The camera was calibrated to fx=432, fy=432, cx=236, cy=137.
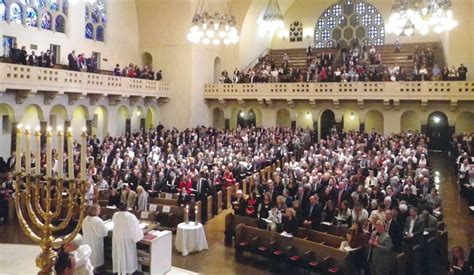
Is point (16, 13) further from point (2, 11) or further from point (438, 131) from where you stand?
point (438, 131)

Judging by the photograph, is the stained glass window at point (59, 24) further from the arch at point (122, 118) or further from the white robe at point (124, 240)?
the white robe at point (124, 240)

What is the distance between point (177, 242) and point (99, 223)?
7.17ft

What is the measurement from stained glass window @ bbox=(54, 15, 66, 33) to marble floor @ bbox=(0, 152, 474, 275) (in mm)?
13876

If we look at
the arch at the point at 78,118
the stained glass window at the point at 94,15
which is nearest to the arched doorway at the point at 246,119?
the arch at the point at 78,118

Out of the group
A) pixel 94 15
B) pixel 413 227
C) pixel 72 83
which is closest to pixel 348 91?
pixel 72 83

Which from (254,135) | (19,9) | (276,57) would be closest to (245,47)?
(276,57)

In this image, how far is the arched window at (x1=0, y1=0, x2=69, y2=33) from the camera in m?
20.0

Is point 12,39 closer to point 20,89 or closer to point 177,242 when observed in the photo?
point 20,89

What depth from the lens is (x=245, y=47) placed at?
29.7 m

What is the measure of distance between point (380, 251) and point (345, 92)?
17664 mm

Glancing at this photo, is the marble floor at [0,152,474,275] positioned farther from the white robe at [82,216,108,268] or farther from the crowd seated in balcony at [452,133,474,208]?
the white robe at [82,216,108,268]

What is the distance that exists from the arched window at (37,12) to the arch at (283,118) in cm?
1483

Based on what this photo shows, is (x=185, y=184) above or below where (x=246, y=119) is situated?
below

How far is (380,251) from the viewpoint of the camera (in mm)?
7605
